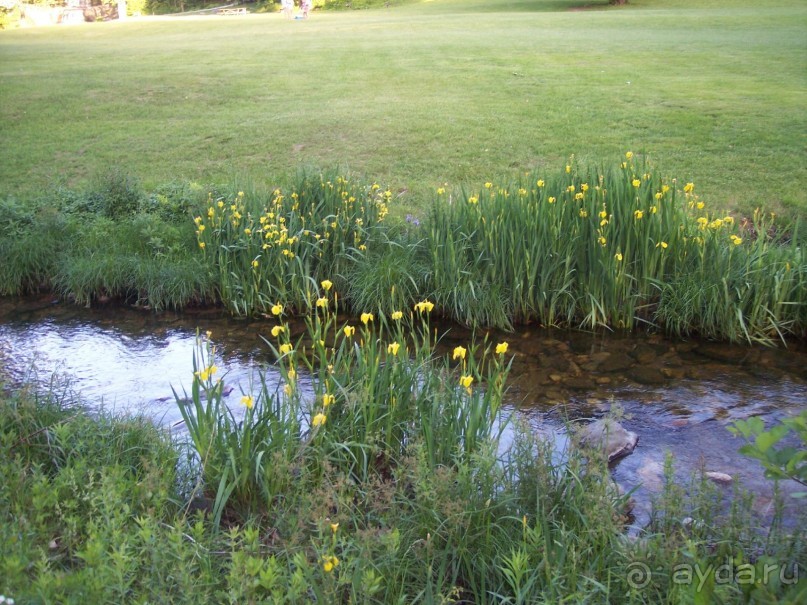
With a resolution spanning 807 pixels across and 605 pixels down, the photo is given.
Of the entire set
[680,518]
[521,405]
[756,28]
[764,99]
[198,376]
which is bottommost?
[521,405]

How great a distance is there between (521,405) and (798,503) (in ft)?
6.33

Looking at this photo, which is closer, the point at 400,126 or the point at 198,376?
the point at 198,376

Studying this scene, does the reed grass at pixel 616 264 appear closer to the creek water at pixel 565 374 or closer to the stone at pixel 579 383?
the creek water at pixel 565 374

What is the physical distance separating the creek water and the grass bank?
0.66 meters

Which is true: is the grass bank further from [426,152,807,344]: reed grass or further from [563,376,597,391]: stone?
[426,152,807,344]: reed grass

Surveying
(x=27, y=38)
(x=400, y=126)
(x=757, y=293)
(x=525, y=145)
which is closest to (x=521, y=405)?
(x=757, y=293)

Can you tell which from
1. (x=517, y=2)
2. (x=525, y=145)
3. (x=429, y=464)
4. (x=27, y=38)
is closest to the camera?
(x=429, y=464)

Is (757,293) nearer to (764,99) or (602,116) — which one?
(602,116)

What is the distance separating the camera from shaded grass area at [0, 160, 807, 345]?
21.1ft

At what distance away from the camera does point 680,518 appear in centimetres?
328

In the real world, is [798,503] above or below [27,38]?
below

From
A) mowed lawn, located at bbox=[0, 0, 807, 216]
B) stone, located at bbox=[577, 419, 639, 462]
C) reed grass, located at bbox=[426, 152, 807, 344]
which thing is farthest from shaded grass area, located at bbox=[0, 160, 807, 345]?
stone, located at bbox=[577, 419, 639, 462]

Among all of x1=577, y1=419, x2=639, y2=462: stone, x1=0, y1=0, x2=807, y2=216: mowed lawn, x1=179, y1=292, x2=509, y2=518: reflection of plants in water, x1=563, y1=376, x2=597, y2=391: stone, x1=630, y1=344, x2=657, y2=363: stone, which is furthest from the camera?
x1=0, y1=0, x2=807, y2=216: mowed lawn

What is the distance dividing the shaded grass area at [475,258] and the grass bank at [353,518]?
263cm
